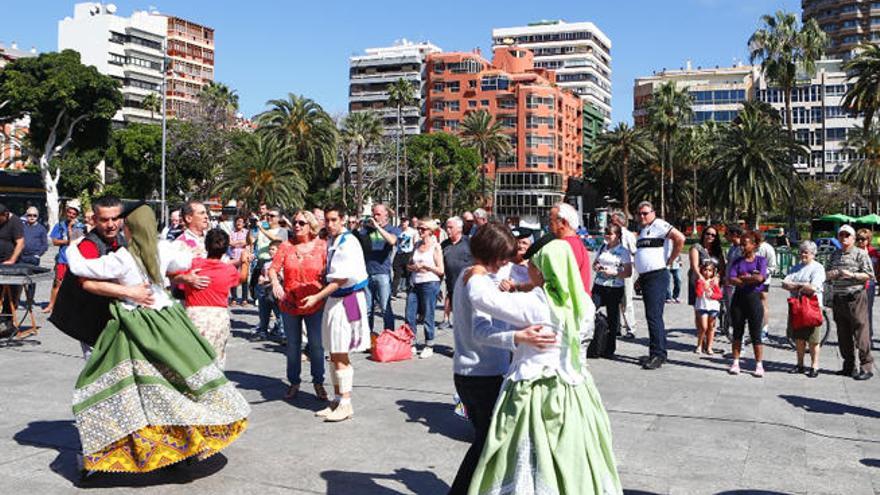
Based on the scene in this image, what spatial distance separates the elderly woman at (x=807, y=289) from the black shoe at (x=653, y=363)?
1596 millimetres

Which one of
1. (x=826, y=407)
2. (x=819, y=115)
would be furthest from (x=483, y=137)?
(x=826, y=407)

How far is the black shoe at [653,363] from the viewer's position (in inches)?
384

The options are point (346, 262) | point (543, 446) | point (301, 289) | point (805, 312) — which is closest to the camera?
point (543, 446)

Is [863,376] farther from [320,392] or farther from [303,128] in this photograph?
[303,128]

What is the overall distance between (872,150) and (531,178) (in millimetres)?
44338

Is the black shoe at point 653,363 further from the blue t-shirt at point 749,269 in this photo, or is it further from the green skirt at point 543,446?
the green skirt at point 543,446

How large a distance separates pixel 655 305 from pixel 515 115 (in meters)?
98.9

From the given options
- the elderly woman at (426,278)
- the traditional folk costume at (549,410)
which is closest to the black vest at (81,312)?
the traditional folk costume at (549,410)

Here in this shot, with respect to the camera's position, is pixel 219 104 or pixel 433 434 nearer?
pixel 433 434

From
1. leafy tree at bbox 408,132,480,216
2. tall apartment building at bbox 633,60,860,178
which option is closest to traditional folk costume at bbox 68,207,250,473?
leafy tree at bbox 408,132,480,216

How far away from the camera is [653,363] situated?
32.0 ft

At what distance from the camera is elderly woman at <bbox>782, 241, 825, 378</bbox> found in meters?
9.47

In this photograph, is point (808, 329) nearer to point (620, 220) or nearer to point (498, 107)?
point (620, 220)

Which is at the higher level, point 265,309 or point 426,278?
point 426,278
